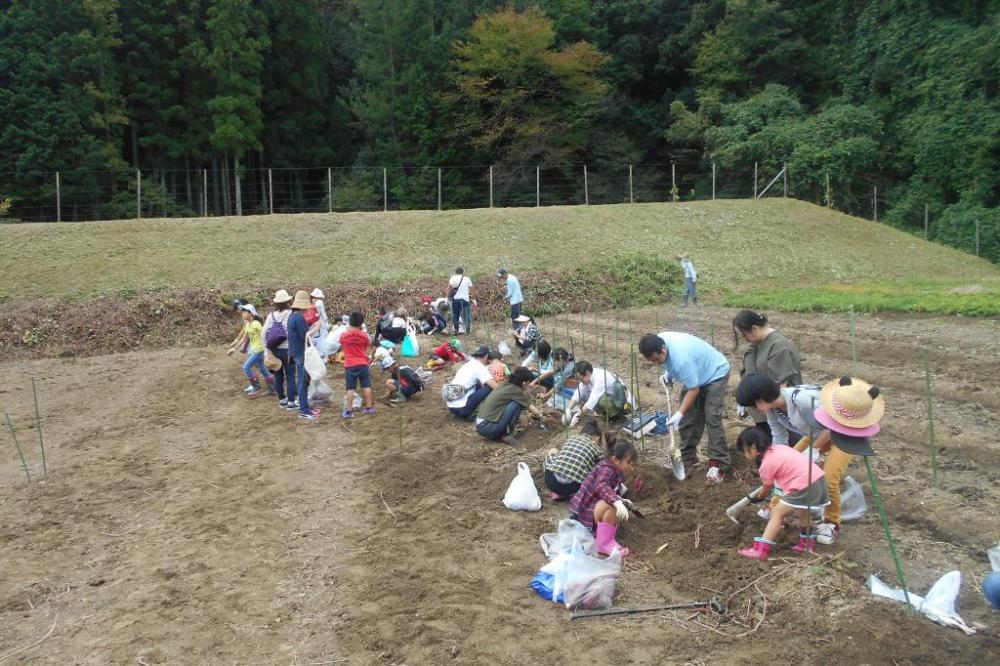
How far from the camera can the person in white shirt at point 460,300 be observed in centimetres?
1376

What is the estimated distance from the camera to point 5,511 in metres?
6.14

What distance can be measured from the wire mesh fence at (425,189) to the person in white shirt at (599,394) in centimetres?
2017

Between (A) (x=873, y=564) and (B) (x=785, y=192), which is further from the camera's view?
(B) (x=785, y=192)

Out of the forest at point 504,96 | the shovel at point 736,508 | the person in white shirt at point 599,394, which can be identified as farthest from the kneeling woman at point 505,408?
the forest at point 504,96

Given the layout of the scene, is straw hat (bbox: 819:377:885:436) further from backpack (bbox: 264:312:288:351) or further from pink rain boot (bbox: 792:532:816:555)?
backpack (bbox: 264:312:288:351)

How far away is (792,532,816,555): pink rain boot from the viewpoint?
175 inches

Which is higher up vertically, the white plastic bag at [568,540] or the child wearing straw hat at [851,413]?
the child wearing straw hat at [851,413]

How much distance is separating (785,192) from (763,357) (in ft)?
81.6

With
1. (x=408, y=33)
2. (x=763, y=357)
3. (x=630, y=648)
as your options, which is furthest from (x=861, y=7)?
(x=630, y=648)

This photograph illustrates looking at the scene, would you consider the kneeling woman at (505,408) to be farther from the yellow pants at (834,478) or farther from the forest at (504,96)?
the forest at (504,96)

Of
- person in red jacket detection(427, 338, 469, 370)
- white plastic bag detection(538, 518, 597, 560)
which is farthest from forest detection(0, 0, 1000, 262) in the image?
white plastic bag detection(538, 518, 597, 560)

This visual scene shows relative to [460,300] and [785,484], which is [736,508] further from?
[460,300]

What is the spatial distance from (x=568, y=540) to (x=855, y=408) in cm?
199

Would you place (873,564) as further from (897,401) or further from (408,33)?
(408,33)
